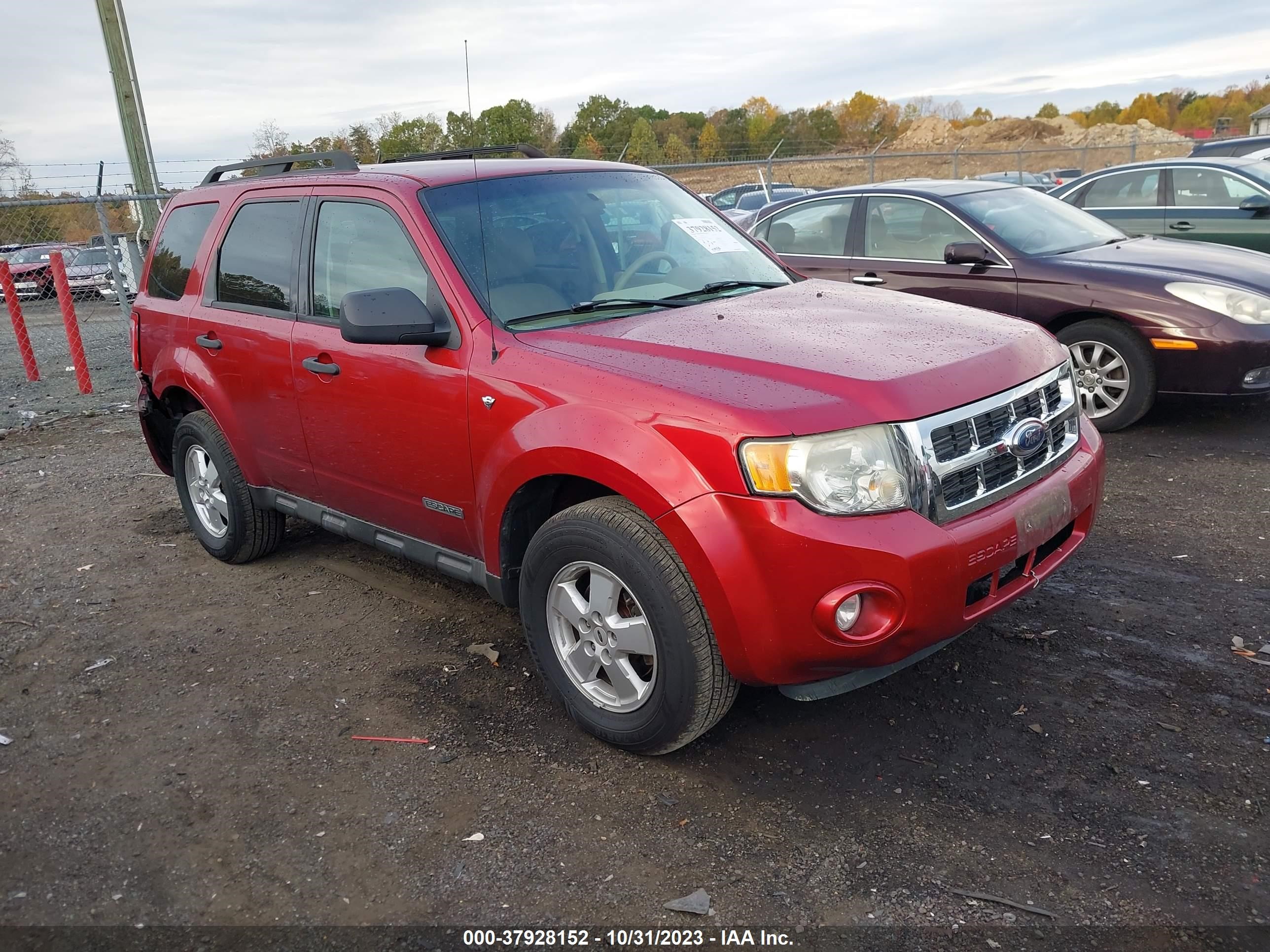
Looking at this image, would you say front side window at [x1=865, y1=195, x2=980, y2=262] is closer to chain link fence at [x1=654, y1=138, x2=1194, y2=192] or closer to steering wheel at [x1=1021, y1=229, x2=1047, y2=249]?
steering wheel at [x1=1021, y1=229, x2=1047, y2=249]

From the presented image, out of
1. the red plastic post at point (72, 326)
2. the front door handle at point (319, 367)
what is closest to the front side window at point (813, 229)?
the front door handle at point (319, 367)

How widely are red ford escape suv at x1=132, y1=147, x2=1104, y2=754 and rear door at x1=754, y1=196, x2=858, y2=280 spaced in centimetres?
358

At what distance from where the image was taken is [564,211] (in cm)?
393

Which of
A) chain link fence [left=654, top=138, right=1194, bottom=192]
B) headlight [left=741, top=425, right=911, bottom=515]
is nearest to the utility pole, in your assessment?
headlight [left=741, top=425, right=911, bottom=515]

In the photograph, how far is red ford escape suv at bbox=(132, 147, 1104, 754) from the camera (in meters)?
2.73

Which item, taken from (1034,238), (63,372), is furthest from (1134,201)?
(63,372)

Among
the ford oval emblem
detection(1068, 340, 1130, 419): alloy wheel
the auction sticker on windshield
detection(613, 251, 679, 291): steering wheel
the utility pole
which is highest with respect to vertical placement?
the utility pole

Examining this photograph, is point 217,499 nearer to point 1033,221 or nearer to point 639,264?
point 639,264

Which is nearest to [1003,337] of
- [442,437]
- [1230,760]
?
[1230,760]

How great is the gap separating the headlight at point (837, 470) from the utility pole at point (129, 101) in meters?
12.4

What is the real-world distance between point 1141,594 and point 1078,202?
303 inches

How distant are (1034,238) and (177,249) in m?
5.60

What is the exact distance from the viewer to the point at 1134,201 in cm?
1027

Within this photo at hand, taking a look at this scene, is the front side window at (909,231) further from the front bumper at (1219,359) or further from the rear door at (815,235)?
the front bumper at (1219,359)
